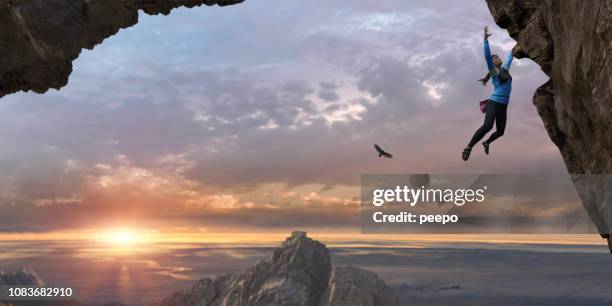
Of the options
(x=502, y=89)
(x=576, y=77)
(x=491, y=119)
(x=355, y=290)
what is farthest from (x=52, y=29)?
(x=355, y=290)

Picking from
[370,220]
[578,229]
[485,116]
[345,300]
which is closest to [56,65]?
[370,220]

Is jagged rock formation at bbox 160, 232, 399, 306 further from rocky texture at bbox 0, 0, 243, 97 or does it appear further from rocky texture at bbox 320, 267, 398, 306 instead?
rocky texture at bbox 0, 0, 243, 97

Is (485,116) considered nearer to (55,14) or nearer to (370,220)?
(370,220)

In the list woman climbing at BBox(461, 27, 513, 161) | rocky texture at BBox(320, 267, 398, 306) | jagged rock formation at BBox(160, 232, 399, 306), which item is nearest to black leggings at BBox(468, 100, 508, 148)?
woman climbing at BBox(461, 27, 513, 161)

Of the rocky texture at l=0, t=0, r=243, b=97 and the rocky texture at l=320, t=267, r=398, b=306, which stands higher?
the rocky texture at l=0, t=0, r=243, b=97

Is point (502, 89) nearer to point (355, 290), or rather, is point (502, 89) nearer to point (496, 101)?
point (496, 101)

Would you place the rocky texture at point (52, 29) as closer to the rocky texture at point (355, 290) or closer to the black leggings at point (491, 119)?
the black leggings at point (491, 119)

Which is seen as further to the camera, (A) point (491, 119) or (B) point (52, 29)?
(B) point (52, 29)
